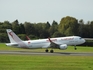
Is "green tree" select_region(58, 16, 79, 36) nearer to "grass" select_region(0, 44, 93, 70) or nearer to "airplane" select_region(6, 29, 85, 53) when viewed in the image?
"airplane" select_region(6, 29, 85, 53)

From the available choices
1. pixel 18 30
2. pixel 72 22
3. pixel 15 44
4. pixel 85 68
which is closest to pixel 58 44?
pixel 15 44

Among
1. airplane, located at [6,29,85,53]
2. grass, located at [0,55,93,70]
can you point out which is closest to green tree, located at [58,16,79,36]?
airplane, located at [6,29,85,53]

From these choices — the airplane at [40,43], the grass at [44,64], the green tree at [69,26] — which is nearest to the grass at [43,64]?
the grass at [44,64]

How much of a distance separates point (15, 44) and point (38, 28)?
4670 inches

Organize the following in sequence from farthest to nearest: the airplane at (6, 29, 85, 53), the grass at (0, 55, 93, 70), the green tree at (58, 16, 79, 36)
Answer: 1. the green tree at (58, 16, 79, 36)
2. the airplane at (6, 29, 85, 53)
3. the grass at (0, 55, 93, 70)

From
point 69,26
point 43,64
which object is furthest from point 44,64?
point 69,26

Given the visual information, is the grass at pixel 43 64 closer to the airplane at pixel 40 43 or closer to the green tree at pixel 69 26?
the airplane at pixel 40 43

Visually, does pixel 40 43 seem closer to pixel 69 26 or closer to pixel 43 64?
pixel 43 64

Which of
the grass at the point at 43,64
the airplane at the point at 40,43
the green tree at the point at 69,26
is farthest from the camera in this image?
the green tree at the point at 69,26

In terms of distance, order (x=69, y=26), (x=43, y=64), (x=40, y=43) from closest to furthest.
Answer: (x=43, y=64) → (x=40, y=43) → (x=69, y=26)

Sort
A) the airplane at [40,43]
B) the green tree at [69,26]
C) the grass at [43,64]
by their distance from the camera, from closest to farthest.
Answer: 1. the grass at [43,64]
2. the airplane at [40,43]
3. the green tree at [69,26]

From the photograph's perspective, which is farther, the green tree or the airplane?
the green tree

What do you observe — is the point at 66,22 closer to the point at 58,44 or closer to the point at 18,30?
the point at 18,30

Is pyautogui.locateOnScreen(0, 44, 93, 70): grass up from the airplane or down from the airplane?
down
